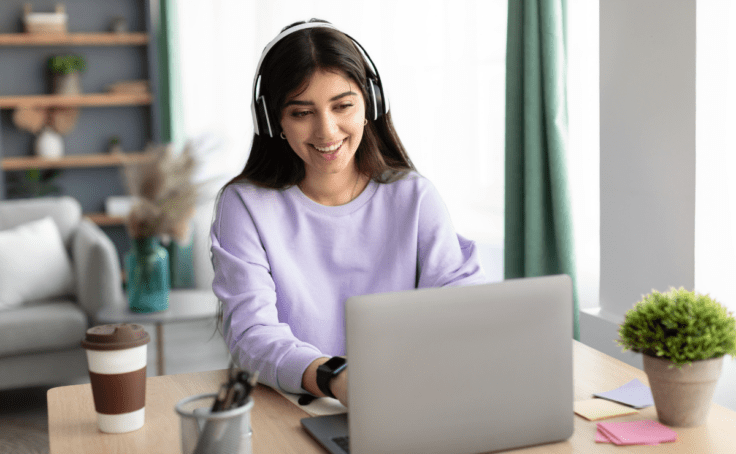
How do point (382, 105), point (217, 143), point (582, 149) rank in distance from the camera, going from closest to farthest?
point (382, 105) < point (582, 149) < point (217, 143)

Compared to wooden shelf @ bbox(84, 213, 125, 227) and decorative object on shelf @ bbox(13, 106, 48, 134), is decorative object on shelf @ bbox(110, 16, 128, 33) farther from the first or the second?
wooden shelf @ bbox(84, 213, 125, 227)

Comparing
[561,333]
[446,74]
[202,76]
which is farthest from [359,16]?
[561,333]

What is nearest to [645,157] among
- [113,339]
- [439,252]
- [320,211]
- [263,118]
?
[439,252]

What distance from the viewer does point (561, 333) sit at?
832 millimetres

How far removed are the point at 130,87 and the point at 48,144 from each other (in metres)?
0.64

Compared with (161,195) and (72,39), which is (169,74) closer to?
(72,39)

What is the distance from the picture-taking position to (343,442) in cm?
86

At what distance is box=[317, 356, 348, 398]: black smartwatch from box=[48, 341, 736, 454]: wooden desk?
0.15ft

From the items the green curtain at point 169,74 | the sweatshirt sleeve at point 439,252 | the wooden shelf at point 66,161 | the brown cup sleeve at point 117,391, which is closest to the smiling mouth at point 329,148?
the sweatshirt sleeve at point 439,252

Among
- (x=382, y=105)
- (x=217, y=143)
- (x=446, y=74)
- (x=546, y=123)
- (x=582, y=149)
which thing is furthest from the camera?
(x=217, y=143)

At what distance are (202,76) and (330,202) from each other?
318 centimetres

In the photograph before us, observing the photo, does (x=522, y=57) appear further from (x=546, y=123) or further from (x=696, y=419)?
(x=696, y=419)

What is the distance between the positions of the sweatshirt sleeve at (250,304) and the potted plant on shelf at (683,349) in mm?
455

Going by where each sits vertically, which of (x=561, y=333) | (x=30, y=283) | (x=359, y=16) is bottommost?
(x=30, y=283)
